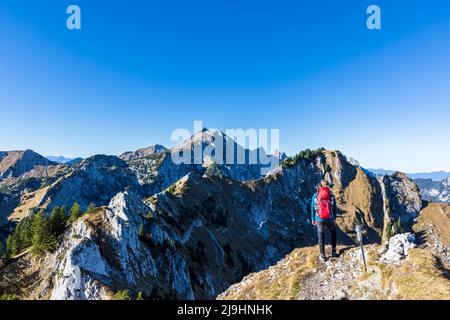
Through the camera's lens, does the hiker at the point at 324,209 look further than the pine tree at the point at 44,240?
No

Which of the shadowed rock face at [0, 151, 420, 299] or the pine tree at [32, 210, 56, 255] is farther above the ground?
the pine tree at [32, 210, 56, 255]

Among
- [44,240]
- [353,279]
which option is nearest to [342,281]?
[353,279]

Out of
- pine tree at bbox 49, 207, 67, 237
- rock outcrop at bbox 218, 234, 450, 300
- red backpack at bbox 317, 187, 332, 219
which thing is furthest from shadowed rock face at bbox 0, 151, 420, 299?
rock outcrop at bbox 218, 234, 450, 300

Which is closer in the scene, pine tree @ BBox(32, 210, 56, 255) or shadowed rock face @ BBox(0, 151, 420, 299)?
shadowed rock face @ BBox(0, 151, 420, 299)

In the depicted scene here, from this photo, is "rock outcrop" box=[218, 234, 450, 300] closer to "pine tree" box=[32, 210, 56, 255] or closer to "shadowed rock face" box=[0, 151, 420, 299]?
"shadowed rock face" box=[0, 151, 420, 299]

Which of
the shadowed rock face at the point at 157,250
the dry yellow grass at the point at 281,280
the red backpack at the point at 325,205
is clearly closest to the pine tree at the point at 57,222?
the shadowed rock face at the point at 157,250

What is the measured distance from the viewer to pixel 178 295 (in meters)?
65.1

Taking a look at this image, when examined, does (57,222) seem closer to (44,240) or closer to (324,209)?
(44,240)

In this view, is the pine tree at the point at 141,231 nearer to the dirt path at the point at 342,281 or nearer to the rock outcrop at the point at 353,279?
the rock outcrop at the point at 353,279


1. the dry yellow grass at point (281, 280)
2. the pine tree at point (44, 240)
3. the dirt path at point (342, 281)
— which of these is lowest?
the pine tree at point (44, 240)
